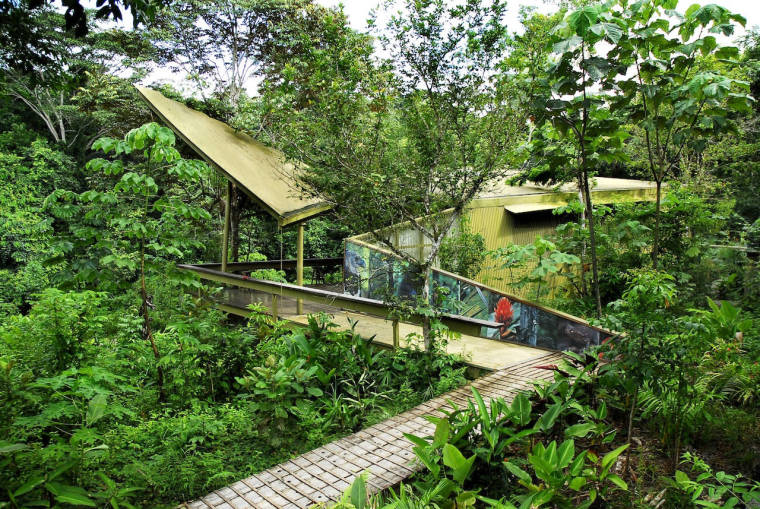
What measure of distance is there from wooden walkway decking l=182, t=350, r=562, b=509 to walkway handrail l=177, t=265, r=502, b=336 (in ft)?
2.70

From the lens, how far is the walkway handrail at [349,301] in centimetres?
479

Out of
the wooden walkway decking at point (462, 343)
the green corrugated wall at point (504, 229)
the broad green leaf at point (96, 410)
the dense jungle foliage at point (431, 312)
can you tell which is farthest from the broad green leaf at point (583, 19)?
the green corrugated wall at point (504, 229)

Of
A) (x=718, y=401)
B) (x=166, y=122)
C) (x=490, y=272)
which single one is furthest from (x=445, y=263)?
(x=166, y=122)

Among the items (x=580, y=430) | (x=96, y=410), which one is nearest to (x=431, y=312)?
(x=580, y=430)

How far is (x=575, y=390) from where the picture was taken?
3832mm

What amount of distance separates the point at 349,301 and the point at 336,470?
2928 mm

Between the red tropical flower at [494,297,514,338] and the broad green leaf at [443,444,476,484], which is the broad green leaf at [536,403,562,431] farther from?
the red tropical flower at [494,297,514,338]

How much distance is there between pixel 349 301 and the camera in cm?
591

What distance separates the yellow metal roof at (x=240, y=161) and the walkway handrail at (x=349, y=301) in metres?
1.16

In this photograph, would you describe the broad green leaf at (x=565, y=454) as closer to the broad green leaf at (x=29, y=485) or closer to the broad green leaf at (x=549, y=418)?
the broad green leaf at (x=549, y=418)

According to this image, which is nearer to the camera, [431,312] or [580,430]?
[580,430]

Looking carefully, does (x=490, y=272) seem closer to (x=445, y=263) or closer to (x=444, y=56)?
(x=445, y=263)

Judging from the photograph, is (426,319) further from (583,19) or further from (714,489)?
(583,19)

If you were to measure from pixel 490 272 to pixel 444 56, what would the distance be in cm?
450
